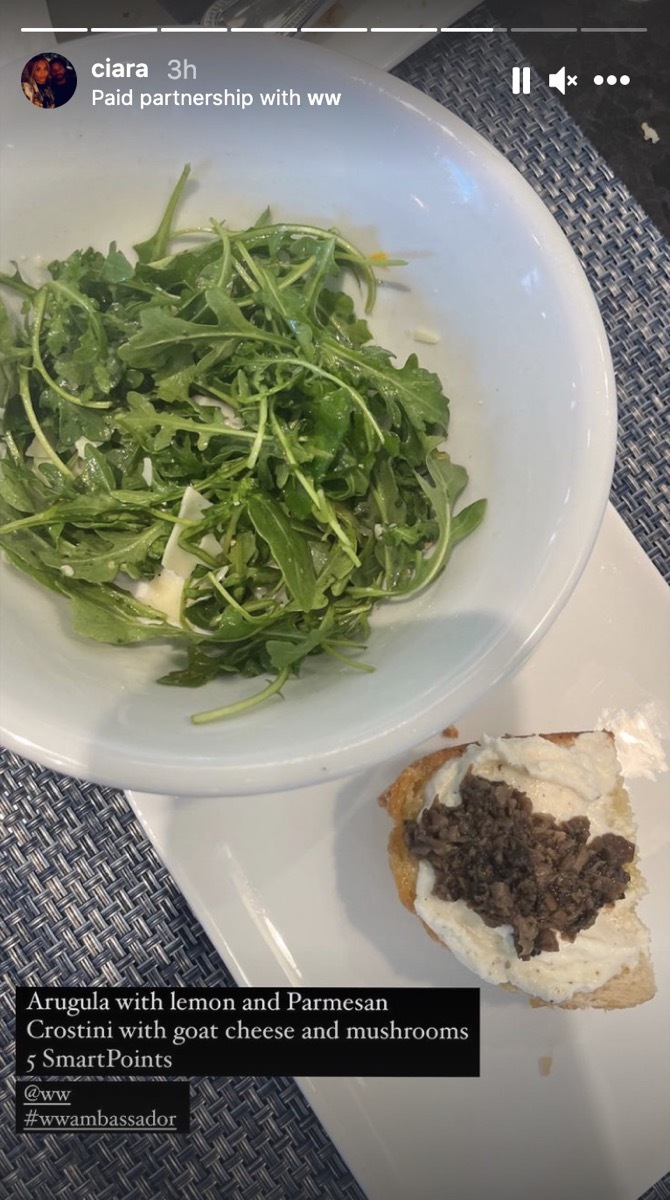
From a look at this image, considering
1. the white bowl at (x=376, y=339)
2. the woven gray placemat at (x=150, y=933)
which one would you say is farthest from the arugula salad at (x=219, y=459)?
the woven gray placemat at (x=150, y=933)

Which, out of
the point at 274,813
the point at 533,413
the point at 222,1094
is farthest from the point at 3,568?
the point at 222,1094

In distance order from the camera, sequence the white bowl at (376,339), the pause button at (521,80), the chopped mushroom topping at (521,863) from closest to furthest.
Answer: the white bowl at (376,339)
the chopped mushroom topping at (521,863)
the pause button at (521,80)

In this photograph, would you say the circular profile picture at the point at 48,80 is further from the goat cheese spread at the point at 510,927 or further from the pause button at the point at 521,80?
the goat cheese spread at the point at 510,927

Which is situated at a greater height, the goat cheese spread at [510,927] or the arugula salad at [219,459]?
the arugula salad at [219,459]

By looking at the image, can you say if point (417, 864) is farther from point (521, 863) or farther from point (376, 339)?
point (376, 339)

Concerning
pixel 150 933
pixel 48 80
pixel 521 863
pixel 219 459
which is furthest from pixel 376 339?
pixel 150 933

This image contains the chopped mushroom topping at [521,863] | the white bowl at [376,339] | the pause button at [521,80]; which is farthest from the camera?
the pause button at [521,80]

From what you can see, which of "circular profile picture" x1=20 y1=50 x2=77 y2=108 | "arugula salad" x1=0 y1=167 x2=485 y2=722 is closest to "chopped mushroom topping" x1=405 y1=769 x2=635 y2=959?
"arugula salad" x1=0 y1=167 x2=485 y2=722
